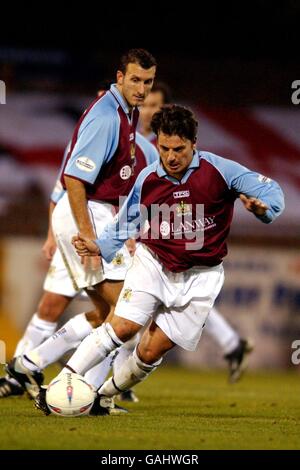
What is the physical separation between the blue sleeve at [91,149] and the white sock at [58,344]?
44.1 inches

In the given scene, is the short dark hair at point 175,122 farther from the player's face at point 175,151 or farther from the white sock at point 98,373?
the white sock at point 98,373

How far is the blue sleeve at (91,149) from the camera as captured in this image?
714 centimetres

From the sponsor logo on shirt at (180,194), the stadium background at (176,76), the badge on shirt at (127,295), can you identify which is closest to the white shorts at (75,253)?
the badge on shirt at (127,295)

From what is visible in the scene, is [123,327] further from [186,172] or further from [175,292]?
[186,172]

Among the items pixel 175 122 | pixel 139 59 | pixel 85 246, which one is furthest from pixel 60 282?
pixel 175 122

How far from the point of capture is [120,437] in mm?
5793

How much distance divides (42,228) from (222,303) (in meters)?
2.61

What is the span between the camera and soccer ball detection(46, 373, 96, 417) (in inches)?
257

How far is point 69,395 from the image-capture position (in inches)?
257

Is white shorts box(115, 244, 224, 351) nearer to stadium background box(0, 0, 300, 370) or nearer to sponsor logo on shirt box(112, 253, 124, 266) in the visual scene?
sponsor logo on shirt box(112, 253, 124, 266)

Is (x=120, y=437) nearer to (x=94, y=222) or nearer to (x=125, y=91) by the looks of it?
(x=94, y=222)

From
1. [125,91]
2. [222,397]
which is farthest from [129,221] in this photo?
[222,397]

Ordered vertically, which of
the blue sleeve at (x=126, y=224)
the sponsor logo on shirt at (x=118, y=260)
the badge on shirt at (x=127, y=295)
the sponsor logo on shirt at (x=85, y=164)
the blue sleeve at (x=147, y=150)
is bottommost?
the badge on shirt at (x=127, y=295)
